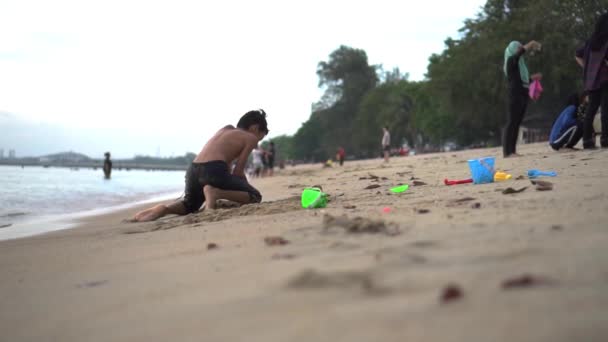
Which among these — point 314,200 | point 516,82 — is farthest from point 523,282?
point 516,82

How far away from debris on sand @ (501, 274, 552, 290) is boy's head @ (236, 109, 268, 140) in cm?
399

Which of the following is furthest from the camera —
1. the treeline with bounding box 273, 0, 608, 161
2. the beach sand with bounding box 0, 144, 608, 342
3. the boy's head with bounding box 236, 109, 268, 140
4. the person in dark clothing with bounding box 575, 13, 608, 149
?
the treeline with bounding box 273, 0, 608, 161

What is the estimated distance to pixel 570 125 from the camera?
280 inches

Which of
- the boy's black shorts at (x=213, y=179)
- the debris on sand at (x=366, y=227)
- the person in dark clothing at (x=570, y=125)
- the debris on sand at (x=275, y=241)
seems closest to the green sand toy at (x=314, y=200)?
the boy's black shorts at (x=213, y=179)

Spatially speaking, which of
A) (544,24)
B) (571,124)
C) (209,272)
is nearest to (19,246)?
(209,272)

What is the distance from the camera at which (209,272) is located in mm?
1805

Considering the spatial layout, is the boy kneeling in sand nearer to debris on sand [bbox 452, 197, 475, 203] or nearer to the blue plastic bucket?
the blue plastic bucket

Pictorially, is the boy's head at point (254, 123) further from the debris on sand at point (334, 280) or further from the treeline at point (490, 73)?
the treeline at point (490, 73)

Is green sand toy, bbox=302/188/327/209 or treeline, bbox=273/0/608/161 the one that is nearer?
green sand toy, bbox=302/188/327/209

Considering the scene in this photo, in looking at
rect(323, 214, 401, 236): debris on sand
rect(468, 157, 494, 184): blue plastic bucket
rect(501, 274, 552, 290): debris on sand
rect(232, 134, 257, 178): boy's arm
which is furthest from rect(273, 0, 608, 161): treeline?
rect(501, 274, 552, 290): debris on sand

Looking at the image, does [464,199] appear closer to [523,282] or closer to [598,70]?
[523,282]

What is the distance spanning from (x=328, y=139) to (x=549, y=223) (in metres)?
66.6

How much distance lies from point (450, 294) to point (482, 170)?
10.4 feet

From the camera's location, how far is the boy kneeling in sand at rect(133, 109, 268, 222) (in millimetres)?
4730
